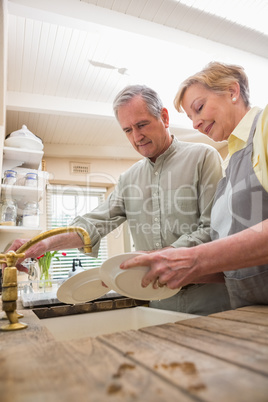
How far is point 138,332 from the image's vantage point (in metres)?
0.69

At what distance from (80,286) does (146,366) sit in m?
0.78

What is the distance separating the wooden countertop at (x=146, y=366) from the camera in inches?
14.5

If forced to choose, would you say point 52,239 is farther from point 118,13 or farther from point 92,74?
point 92,74

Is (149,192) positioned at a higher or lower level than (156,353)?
higher

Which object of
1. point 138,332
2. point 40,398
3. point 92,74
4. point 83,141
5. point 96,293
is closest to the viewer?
point 40,398

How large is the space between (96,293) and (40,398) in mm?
911

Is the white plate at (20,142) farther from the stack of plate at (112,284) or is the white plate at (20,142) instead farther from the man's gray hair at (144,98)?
the stack of plate at (112,284)

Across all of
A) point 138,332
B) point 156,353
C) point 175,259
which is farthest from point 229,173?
point 156,353


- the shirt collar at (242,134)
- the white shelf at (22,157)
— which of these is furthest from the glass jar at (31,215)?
the shirt collar at (242,134)

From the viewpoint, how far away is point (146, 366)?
459 millimetres

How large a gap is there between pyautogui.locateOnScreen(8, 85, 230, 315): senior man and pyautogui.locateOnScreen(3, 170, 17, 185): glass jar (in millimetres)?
1870

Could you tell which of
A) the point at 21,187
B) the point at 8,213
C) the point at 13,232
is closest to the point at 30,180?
the point at 21,187

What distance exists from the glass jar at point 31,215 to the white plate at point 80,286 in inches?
91.1

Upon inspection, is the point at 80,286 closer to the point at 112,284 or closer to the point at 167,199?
the point at 112,284
